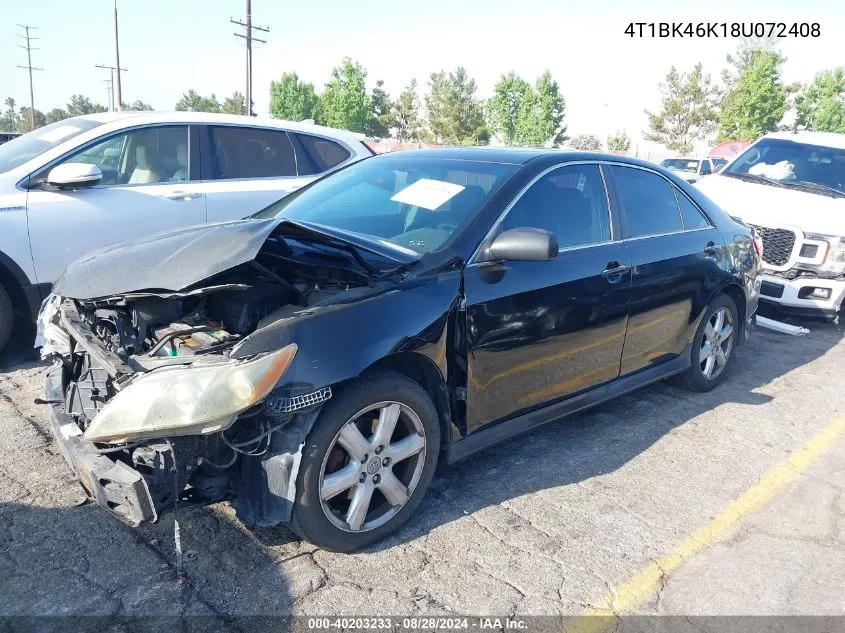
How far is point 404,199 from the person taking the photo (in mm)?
3596

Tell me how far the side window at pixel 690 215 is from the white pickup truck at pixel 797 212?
2871mm

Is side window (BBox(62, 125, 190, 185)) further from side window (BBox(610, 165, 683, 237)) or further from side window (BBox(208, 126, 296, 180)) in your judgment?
side window (BBox(610, 165, 683, 237))

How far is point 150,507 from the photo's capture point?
2.28 meters

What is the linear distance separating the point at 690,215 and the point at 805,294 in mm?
3182

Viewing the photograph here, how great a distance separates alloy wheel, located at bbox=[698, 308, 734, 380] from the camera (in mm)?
4891

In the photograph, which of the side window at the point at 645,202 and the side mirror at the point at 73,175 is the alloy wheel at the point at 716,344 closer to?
the side window at the point at 645,202

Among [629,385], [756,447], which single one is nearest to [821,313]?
[756,447]

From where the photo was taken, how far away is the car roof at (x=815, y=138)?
8227mm

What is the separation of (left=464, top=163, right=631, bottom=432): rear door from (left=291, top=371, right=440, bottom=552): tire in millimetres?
361

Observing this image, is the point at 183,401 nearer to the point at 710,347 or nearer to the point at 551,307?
the point at 551,307

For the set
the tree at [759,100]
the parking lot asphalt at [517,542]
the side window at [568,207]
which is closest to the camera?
the parking lot asphalt at [517,542]

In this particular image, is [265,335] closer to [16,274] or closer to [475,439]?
[475,439]

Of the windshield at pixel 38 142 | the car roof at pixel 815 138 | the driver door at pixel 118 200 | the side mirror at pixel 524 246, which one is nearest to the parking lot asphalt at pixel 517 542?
the side mirror at pixel 524 246

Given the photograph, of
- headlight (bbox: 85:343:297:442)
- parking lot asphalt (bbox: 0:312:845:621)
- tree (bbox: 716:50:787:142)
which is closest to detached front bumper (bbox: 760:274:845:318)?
parking lot asphalt (bbox: 0:312:845:621)
